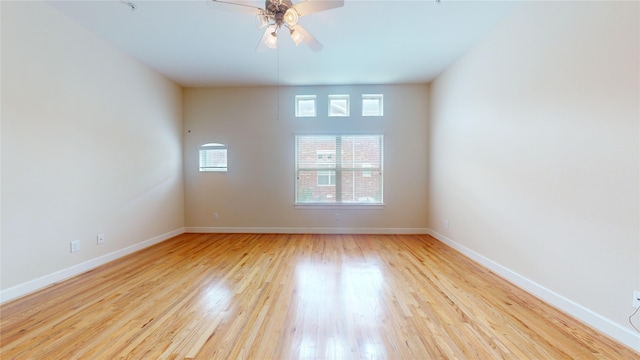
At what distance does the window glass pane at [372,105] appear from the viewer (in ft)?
16.1

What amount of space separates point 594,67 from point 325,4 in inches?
84.8

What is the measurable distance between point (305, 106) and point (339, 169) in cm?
147

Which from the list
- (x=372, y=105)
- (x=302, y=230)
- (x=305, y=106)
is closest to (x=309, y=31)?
(x=305, y=106)

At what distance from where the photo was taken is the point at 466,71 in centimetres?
350

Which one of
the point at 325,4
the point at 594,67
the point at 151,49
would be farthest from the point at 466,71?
the point at 151,49

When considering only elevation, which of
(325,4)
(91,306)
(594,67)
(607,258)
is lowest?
(91,306)

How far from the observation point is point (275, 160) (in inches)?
194

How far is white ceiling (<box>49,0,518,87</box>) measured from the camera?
2586 mm

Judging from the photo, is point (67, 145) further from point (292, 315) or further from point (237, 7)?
point (292, 315)

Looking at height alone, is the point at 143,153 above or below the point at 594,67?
below

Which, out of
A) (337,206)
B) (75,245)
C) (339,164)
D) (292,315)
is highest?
(339,164)

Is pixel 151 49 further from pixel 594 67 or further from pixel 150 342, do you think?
→ pixel 594 67

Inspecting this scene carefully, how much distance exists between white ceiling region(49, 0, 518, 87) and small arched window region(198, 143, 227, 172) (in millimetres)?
1302

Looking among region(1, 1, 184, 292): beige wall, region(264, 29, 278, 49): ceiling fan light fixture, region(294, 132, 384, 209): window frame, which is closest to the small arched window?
region(1, 1, 184, 292): beige wall
